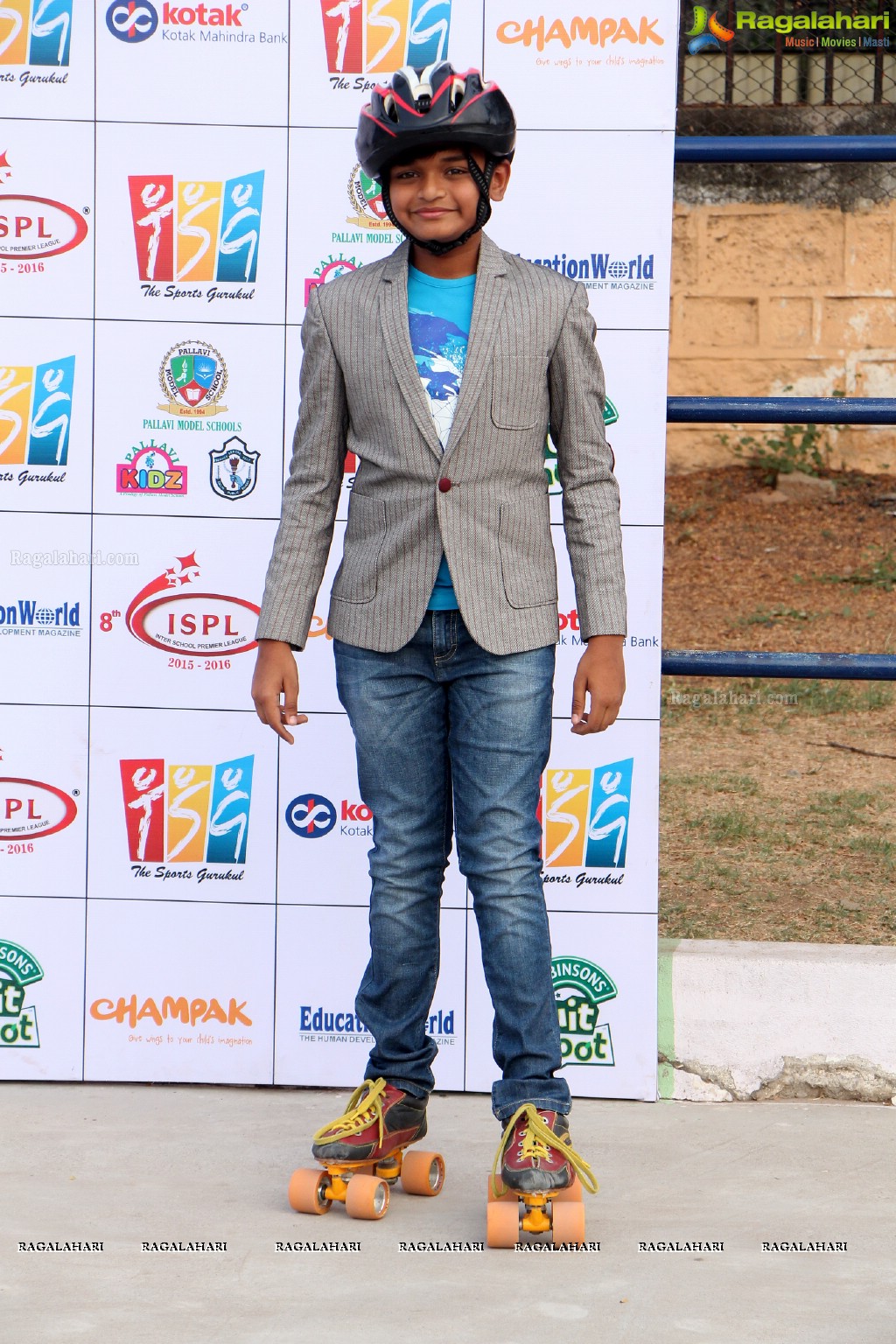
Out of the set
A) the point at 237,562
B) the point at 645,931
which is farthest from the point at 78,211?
the point at 645,931

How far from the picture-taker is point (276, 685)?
2.91 metres

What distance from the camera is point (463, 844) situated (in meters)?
2.89

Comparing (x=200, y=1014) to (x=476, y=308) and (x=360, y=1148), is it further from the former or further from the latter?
(x=476, y=308)

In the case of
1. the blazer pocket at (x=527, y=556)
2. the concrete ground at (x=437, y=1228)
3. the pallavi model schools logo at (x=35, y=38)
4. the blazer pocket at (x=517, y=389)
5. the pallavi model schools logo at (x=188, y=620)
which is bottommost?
the concrete ground at (x=437, y=1228)

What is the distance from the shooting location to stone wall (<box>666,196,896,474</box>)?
10.2 metres

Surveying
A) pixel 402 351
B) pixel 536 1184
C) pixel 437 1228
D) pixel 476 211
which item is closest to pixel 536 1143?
pixel 536 1184

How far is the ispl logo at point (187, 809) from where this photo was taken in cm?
359

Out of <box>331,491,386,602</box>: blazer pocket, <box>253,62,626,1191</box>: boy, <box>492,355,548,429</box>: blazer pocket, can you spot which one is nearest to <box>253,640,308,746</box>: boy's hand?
<box>253,62,626,1191</box>: boy

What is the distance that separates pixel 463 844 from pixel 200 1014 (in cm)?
103

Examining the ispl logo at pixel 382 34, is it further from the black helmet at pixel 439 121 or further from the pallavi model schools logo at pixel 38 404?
the pallavi model schools logo at pixel 38 404

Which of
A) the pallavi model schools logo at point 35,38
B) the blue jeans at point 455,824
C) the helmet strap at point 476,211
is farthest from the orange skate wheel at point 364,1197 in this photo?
the pallavi model schools logo at point 35,38

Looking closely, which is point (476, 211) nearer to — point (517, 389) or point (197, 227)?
point (517, 389)

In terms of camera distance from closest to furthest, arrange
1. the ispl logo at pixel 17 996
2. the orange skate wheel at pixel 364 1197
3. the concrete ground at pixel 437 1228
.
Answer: the concrete ground at pixel 437 1228
the orange skate wheel at pixel 364 1197
the ispl logo at pixel 17 996

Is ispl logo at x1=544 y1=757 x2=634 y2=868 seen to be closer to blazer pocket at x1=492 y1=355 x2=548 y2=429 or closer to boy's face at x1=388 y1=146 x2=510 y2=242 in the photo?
blazer pocket at x1=492 y1=355 x2=548 y2=429
